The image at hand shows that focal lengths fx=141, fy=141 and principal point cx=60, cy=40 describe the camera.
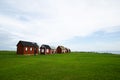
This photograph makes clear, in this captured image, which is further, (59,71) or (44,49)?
(44,49)

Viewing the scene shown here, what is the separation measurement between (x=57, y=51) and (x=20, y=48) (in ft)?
141

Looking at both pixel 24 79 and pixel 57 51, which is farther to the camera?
pixel 57 51

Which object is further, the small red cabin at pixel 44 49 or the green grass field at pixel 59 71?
the small red cabin at pixel 44 49

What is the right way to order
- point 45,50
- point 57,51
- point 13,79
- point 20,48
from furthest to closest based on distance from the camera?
point 57,51, point 45,50, point 20,48, point 13,79

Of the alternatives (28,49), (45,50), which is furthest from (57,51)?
(28,49)

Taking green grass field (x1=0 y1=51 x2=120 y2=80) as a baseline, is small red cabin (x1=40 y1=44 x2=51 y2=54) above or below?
above

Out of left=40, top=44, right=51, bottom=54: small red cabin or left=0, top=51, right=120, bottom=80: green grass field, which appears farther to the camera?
left=40, top=44, right=51, bottom=54: small red cabin

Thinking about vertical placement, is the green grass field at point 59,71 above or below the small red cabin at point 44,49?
below

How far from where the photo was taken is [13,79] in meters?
15.0

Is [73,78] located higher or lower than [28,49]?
lower

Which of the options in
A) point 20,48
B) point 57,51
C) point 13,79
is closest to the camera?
point 13,79

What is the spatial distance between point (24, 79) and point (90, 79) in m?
7.14

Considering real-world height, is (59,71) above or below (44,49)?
below

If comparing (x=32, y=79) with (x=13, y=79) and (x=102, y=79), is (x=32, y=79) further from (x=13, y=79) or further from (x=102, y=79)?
(x=102, y=79)
